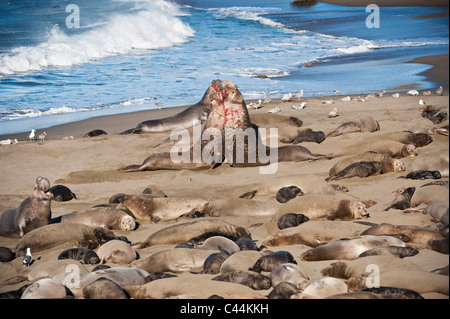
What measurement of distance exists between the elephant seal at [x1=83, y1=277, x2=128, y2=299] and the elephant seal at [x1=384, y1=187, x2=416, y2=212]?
10.9ft

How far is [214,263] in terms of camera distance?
16.4ft

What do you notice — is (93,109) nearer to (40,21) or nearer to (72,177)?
(72,177)

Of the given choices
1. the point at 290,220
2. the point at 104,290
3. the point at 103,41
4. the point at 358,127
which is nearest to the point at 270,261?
the point at 290,220

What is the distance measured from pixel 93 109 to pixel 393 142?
8.35m

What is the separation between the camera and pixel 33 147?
36.2ft

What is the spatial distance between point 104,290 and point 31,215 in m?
2.84

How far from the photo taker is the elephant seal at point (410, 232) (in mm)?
5238

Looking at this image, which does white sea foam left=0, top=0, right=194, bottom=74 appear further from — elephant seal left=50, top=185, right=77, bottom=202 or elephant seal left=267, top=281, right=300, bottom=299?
elephant seal left=267, top=281, right=300, bottom=299

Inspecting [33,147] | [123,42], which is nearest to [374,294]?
[33,147]

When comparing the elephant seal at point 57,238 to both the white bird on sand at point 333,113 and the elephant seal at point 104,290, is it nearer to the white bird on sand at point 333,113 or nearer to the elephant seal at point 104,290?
the elephant seal at point 104,290

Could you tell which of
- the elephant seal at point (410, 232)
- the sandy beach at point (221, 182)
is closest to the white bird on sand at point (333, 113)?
the sandy beach at point (221, 182)

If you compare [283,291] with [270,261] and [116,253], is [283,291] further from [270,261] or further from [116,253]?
[116,253]

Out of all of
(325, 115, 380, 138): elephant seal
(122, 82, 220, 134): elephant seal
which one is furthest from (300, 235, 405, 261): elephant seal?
(122, 82, 220, 134): elephant seal

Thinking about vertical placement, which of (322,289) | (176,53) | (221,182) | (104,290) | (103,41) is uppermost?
(103,41)
